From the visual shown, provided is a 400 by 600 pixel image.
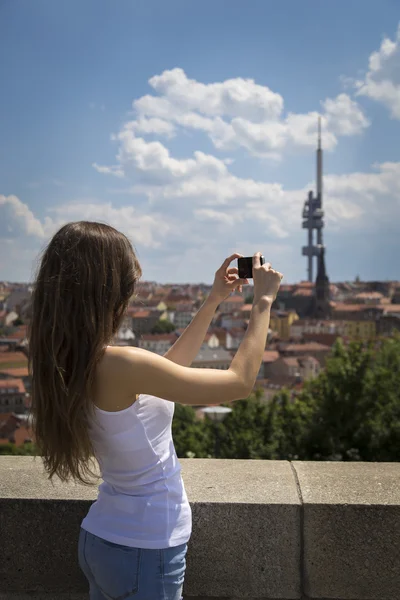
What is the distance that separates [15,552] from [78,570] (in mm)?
210

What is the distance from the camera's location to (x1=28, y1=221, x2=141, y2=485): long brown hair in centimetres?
159

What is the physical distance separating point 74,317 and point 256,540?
1.03 metres

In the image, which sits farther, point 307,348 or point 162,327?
point 162,327

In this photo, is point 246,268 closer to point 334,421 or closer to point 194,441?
point 334,421

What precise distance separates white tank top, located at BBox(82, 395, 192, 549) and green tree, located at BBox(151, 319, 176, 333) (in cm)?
11096

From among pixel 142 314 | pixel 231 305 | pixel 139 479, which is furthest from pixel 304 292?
pixel 139 479

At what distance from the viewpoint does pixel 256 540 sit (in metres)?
2.21

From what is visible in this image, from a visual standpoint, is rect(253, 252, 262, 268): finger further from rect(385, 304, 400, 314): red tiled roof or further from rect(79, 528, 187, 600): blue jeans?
rect(385, 304, 400, 314): red tiled roof

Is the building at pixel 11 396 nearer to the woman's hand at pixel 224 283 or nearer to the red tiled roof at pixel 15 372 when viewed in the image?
the red tiled roof at pixel 15 372

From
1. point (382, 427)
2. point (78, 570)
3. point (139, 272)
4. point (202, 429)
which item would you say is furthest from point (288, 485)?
point (202, 429)

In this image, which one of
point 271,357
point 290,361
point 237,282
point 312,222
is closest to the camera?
point 237,282

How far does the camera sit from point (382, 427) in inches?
1040

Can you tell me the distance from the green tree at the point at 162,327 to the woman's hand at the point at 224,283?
362ft

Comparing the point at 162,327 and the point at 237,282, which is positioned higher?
the point at 237,282
